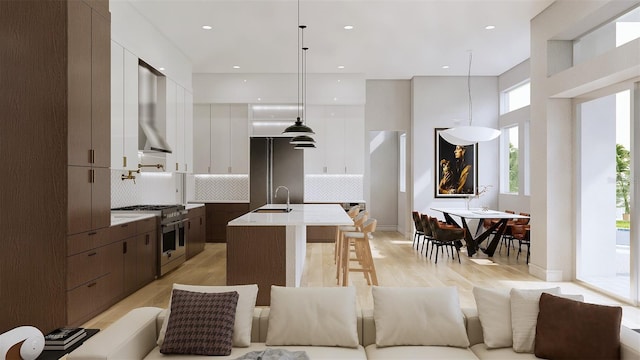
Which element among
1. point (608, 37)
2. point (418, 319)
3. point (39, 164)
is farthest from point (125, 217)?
point (608, 37)

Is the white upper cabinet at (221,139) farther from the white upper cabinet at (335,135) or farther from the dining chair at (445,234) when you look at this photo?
the dining chair at (445,234)

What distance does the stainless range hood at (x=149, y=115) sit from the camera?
6020 millimetres

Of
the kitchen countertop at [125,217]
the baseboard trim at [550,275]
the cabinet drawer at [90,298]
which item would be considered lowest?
the baseboard trim at [550,275]

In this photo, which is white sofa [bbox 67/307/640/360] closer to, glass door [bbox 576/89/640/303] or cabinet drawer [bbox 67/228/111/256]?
cabinet drawer [bbox 67/228/111/256]

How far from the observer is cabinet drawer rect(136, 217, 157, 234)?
525 cm

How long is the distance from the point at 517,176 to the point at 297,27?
5.35 m

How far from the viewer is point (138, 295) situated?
16.5 feet

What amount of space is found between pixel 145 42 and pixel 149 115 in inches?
42.8

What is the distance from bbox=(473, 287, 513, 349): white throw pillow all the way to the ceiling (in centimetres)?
402

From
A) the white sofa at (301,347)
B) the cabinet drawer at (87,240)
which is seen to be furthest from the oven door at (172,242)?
the white sofa at (301,347)

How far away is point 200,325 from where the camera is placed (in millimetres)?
2473

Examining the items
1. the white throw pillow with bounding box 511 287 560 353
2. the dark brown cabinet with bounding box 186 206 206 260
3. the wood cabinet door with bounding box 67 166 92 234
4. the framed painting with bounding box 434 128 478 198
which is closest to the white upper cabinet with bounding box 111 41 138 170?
the wood cabinet door with bounding box 67 166 92 234

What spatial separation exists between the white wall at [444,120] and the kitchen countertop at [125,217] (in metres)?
5.84

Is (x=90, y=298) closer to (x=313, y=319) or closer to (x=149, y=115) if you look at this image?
(x=313, y=319)
